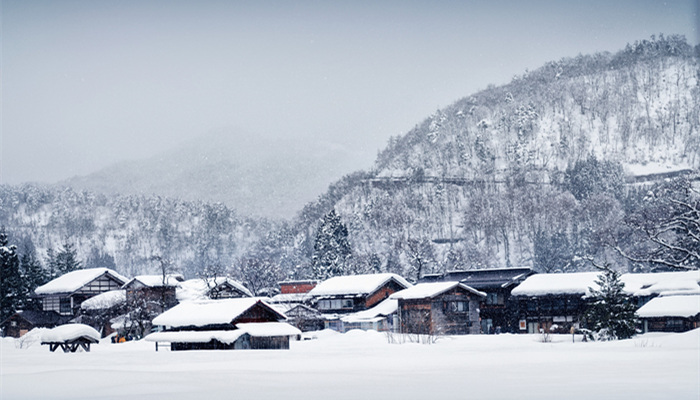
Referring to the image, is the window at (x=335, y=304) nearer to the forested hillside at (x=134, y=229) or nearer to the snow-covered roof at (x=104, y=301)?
the snow-covered roof at (x=104, y=301)

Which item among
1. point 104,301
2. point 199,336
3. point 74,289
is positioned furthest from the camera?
point 74,289

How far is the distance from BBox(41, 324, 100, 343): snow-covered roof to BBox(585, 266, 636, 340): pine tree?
90.0ft

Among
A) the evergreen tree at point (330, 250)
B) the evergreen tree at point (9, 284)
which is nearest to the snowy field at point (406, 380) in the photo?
the evergreen tree at point (9, 284)

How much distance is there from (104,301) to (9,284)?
10734 mm

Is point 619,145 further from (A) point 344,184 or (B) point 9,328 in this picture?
(B) point 9,328

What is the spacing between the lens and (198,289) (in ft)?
228

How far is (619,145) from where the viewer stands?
161 m

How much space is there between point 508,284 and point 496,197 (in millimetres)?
69380

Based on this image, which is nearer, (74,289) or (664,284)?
(664,284)

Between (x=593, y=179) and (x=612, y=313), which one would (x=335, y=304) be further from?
(x=593, y=179)

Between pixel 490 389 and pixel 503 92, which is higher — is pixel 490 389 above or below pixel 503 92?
below

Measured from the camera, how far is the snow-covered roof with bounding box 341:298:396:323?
60656 mm

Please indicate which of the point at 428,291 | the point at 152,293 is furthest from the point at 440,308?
the point at 152,293

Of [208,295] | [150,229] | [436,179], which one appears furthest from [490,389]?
[150,229]
